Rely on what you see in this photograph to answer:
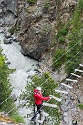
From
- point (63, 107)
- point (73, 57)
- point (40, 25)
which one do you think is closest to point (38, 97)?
point (63, 107)

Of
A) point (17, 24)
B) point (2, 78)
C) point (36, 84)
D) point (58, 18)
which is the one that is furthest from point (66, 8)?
point (36, 84)

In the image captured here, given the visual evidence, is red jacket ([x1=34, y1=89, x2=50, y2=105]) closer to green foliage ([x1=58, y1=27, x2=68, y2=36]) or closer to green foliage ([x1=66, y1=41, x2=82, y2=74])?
green foliage ([x1=66, y1=41, x2=82, y2=74])

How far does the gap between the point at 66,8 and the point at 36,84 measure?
2745 centimetres

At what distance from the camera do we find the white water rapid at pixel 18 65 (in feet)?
150

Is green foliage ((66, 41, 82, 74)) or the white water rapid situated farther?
the white water rapid

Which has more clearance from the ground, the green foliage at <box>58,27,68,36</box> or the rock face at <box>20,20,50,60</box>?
the rock face at <box>20,20,50,60</box>

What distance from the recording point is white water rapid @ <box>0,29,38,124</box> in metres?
45.6

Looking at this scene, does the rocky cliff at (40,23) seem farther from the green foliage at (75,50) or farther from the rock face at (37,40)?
the green foliage at (75,50)

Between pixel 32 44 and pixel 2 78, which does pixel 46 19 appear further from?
pixel 2 78

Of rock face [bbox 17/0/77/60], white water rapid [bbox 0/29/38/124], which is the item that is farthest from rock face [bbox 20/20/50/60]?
white water rapid [bbox 0/29/38/124]

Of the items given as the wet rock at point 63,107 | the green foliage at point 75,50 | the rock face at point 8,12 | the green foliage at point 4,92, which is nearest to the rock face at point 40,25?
the green foliage at point 75,50

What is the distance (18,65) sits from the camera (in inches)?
2133

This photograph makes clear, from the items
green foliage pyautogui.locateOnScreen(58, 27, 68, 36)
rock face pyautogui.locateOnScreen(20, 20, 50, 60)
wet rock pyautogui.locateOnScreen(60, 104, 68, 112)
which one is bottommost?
wet rock pyautogui.locateOnScreen(60, 104, 68, 112)

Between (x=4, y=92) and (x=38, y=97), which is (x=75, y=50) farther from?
(x=38, y=97)
